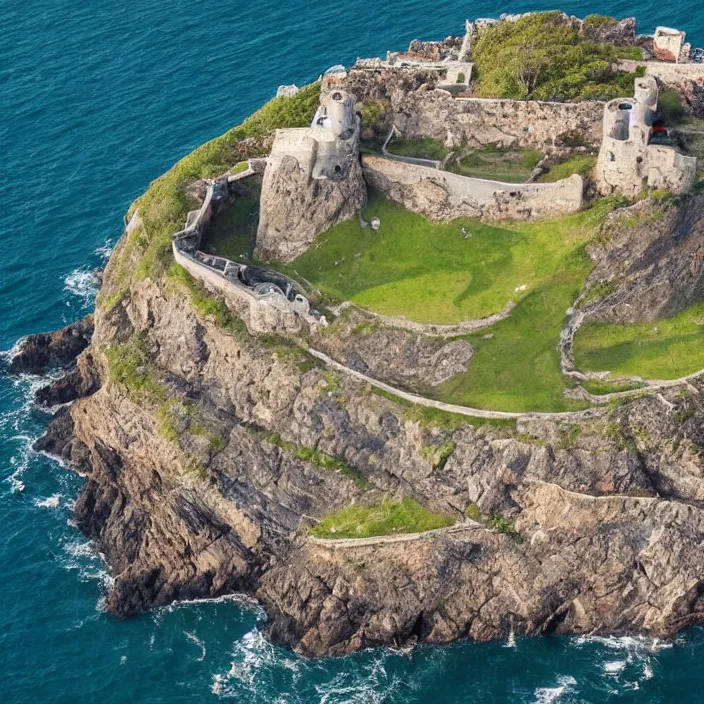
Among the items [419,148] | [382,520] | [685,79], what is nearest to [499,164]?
[419,148]

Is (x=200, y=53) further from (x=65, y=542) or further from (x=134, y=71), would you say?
(x=65, y=542)

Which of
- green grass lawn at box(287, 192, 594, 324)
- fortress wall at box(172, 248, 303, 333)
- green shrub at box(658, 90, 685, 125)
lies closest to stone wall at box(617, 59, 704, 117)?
green shrub at box(658, 90, 685, 125)

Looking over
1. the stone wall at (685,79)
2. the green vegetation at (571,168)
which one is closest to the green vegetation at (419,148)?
the green vegetation at (571,168)

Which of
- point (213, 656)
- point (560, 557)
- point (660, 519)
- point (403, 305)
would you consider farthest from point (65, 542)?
point (660, 519)

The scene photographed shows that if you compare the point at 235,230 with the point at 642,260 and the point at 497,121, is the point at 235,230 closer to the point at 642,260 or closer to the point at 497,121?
the point at 497,121

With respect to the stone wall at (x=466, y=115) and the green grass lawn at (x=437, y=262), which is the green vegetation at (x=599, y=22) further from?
the green grass lawn at (x=437, y=262)

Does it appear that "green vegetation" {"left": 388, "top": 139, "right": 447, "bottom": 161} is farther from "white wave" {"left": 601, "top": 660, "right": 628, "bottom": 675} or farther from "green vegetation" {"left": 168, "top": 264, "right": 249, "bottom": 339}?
"white wave" {"left": 601, "top": 660, "right": 628, "bottom": 675}
